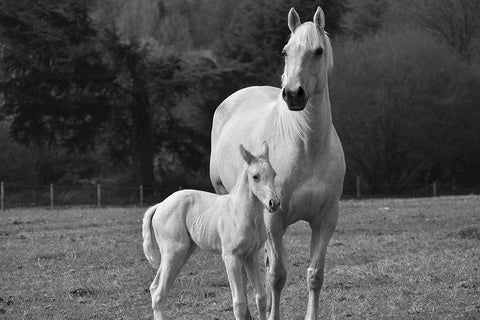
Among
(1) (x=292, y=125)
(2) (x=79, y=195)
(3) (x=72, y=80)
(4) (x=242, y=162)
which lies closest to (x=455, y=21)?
(3) (x=72, y=80)

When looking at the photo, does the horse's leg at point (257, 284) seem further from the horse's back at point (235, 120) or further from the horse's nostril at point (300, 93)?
the horse's back at point (235, 120)

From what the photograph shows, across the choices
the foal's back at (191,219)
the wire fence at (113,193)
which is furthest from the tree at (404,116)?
the foal's back at (191,219)

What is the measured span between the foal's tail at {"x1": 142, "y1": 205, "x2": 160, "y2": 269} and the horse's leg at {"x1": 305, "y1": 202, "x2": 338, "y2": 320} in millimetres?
1352

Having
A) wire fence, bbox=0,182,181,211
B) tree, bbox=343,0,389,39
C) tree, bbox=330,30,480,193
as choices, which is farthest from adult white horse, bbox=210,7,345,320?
tree, bbox=343,0,389,39

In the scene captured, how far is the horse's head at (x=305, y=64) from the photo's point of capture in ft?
24.1

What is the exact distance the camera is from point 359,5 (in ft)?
156

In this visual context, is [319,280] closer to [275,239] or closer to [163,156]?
[275,239]

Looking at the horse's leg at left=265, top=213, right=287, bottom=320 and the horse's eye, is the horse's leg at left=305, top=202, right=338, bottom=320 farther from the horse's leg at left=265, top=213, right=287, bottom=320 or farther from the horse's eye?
the horse's eye

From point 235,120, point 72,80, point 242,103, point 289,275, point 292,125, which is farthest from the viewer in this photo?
point 72,80

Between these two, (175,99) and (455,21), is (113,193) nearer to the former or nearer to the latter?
(175,99)

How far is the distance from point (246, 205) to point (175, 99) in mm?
27410

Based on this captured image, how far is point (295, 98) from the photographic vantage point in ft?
24.1

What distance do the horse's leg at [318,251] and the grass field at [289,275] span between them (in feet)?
1.61

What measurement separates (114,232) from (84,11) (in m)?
17.5
